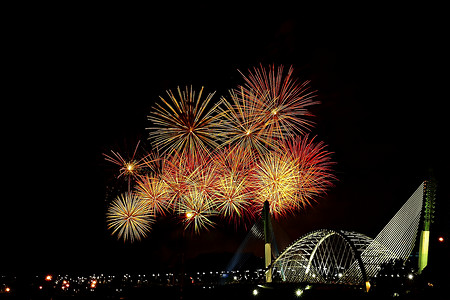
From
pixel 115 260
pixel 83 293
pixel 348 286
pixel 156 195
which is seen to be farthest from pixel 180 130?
pixel 115 260

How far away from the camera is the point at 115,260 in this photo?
68.2m

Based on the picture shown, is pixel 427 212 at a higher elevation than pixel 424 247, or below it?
higher

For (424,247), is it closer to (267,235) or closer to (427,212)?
(427,212)

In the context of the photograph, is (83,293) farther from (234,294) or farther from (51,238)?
(51,238)

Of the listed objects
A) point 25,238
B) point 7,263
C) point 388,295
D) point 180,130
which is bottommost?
point 388,295

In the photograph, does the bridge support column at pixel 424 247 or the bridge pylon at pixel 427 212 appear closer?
the bridge support column at pixel 424 247

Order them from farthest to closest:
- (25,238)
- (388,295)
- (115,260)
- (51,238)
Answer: (115,260), (51,238), (25,238), (388,295)

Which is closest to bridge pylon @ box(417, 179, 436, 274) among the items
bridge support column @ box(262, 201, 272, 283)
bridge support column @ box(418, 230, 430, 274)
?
bridge support column @ box(418, 230, 430, 274)

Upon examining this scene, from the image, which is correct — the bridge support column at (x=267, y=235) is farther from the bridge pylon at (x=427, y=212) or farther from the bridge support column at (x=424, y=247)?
the bridge support column at (x=424, y=247)

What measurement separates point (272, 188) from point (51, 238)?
35.1 meters

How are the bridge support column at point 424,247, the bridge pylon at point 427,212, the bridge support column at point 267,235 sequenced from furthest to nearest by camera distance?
the bridge support column at point 267,235
the bridge pylon at point 427,212
the bridge support column at point 424,247

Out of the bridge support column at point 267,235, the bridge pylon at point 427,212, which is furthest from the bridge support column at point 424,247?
the bridge support column at point 267,235

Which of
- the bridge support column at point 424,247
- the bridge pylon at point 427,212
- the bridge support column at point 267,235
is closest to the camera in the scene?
the bridge support column at point 424,247

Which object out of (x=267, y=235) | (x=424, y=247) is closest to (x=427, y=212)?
(x=424, y=247)
